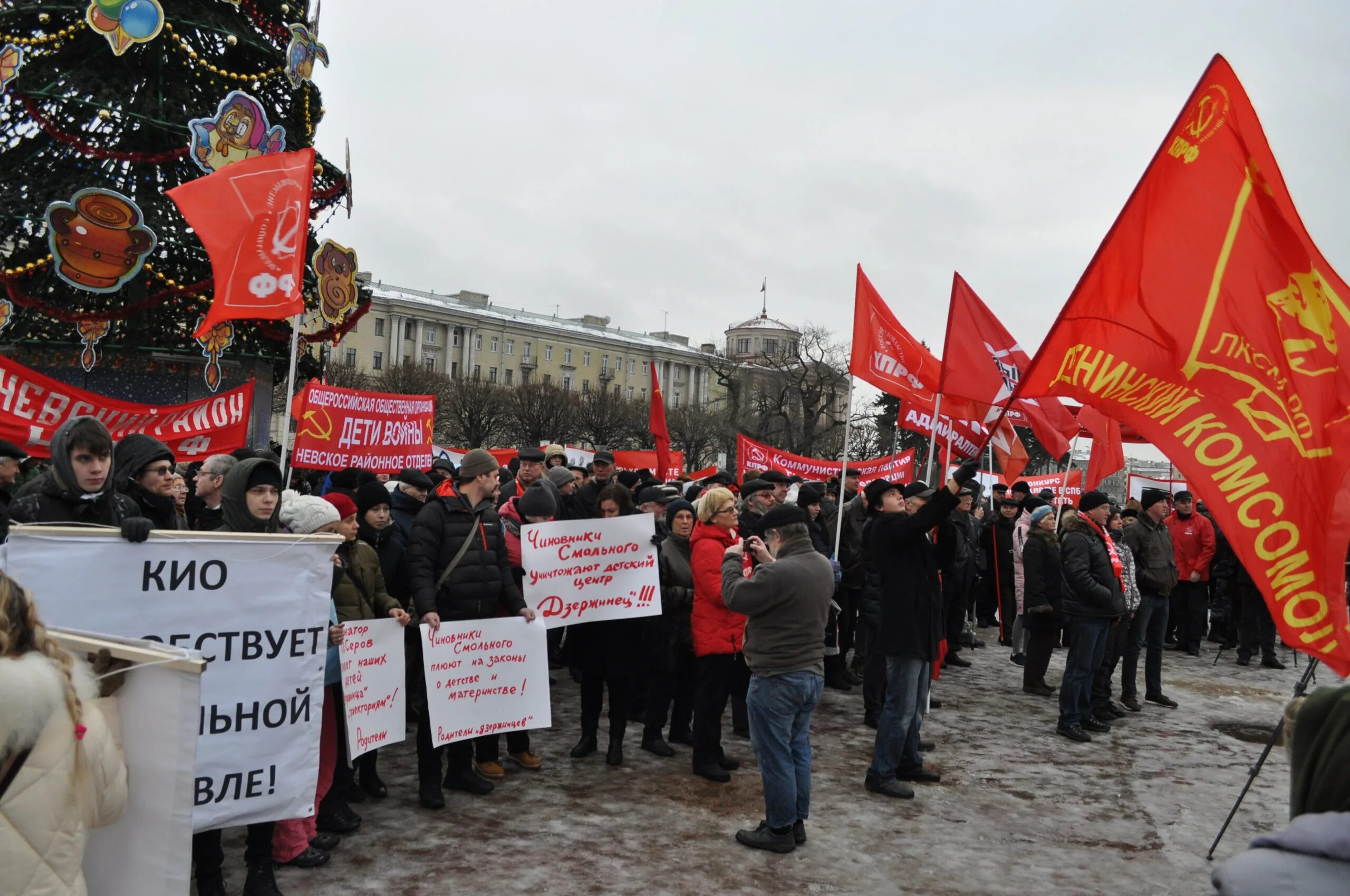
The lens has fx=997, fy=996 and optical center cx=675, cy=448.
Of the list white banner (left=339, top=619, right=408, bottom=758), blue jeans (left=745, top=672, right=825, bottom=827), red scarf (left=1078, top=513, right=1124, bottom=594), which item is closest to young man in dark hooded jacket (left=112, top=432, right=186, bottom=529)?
white banner (left=339, top=619, right=408, bottom=758)

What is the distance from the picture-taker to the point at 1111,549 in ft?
29.3

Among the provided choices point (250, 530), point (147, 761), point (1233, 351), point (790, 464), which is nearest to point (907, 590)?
point (1233, 351)

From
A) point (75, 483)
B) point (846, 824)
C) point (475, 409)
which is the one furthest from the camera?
point (475, 409)

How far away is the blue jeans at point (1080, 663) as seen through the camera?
336 inches

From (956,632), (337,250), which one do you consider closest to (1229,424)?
(956,632)

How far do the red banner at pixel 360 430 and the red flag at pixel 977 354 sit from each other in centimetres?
533

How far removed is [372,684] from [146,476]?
1.69 metres

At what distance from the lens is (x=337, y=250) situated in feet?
45.6

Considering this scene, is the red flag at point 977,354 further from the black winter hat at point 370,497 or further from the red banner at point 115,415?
the red banner at point 115,415

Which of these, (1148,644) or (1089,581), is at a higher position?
(1089,581)

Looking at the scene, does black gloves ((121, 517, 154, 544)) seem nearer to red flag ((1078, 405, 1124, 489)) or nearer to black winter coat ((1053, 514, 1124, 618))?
black winter coat ((1053, 514, 1124, 618))

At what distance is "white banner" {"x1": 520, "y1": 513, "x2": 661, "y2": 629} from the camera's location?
712 centimetres

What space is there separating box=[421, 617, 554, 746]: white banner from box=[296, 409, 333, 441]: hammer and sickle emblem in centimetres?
432

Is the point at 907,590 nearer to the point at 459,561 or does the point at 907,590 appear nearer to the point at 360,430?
the point at 459,561
